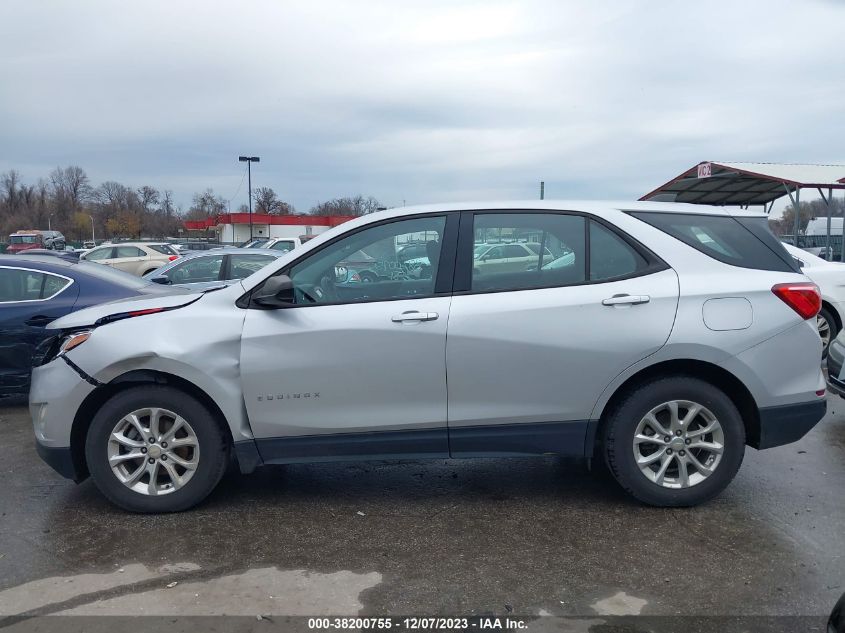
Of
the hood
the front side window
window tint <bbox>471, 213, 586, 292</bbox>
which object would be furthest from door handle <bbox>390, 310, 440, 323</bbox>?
the front side window

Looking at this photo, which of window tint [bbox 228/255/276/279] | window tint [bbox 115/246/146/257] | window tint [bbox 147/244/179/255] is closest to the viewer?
window tint [bbox 228/255/276/279]

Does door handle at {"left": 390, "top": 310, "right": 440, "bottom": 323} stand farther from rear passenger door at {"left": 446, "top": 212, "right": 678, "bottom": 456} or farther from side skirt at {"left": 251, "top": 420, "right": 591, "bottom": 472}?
side skirt at {"left": 251, "top": 420, "right": 591, "bottom": 472}

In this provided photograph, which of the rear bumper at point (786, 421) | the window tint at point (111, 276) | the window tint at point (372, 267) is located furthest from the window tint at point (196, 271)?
the rear bumper at point (786, 421)

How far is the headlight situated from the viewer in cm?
436

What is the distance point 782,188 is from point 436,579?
25.2 metres

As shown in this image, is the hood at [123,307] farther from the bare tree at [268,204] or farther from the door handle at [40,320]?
the bare tree at [268,204]

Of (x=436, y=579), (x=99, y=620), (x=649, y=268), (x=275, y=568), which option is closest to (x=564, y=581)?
(x=436, y=579)

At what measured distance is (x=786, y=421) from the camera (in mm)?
4312

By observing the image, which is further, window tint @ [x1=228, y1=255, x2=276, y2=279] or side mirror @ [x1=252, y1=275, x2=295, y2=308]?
window tint @ [x1=228, y1=255, x2=276, y2=279]

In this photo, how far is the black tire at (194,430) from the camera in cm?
425

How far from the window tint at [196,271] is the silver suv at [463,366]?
7.05 metres

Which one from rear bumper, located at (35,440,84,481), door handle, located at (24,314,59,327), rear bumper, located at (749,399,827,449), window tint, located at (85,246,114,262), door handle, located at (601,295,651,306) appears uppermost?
window tint, located at (85,246,114,262)

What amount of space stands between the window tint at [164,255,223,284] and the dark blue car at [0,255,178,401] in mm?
3864

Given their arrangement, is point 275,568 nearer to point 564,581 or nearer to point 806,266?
point 564,581
